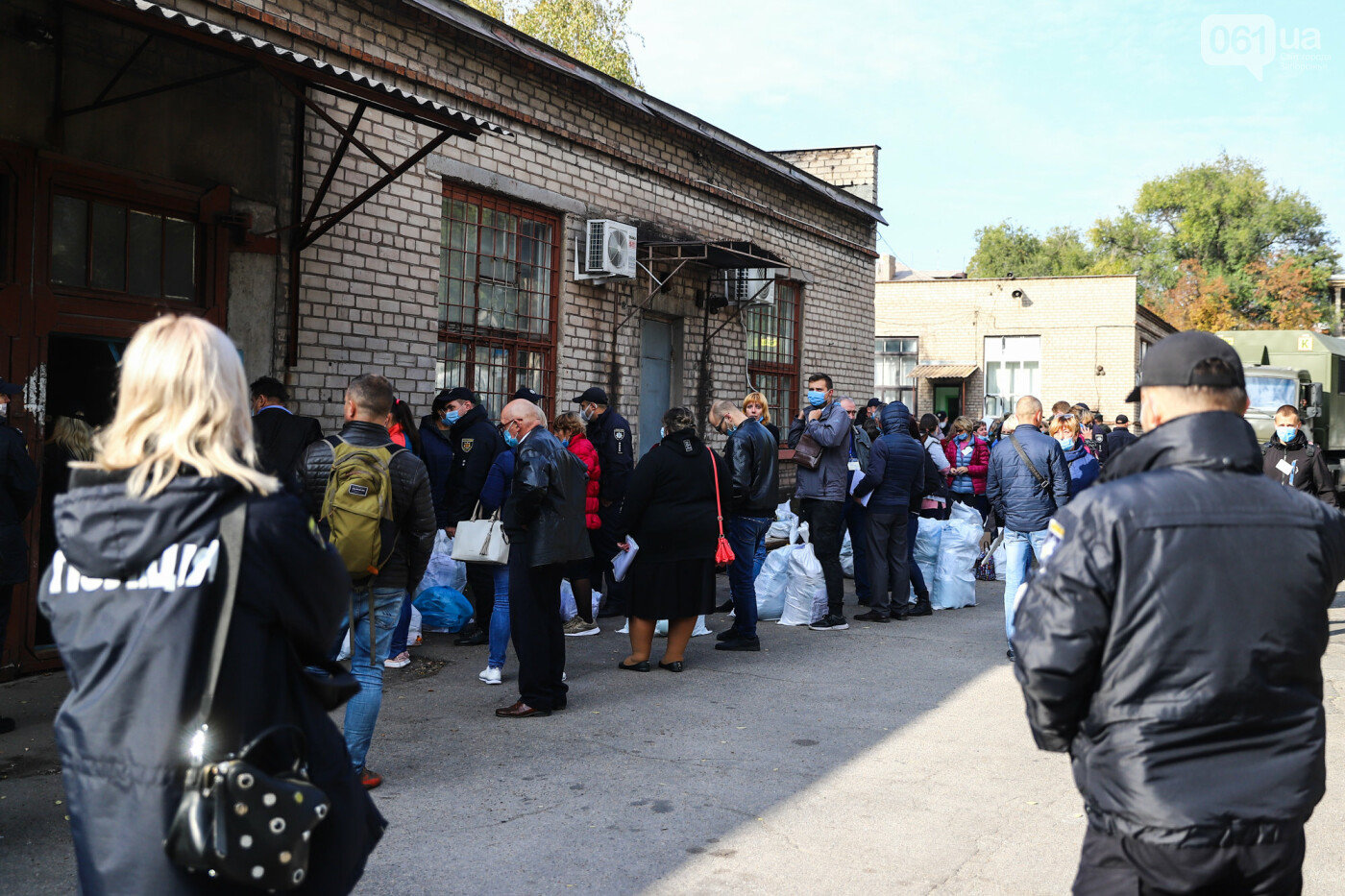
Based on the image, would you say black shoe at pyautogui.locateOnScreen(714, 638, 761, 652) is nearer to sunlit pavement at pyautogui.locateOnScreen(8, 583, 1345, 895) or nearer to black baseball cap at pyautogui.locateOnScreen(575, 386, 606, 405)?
sunlit pavement at pyautogui.locateOnScreen(8, 583, 1345, 895)

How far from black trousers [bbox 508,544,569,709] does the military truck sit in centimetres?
1720

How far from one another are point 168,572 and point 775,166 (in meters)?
13.4

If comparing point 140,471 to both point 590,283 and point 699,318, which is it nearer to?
point 590,283

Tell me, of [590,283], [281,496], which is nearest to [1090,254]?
[590,283]

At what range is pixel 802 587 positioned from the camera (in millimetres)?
9297

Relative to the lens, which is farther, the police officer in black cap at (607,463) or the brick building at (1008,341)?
the brick building at (1008,341)

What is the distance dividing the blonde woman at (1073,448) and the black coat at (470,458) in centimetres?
438

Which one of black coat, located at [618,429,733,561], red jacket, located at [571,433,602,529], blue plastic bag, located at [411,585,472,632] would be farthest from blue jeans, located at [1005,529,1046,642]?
blue plastic bag, located at [411,585,472,632]

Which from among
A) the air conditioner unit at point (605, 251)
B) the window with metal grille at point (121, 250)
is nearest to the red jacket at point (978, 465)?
the air conditioner unit at point (605, 251)

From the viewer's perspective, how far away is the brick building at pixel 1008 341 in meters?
31.9

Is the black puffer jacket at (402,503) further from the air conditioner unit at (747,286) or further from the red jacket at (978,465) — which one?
the red jacket at (978,465)

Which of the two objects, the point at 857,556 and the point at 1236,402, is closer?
the point at 1236,402

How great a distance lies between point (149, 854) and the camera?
2.08 metres

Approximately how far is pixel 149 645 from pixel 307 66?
520 cm
